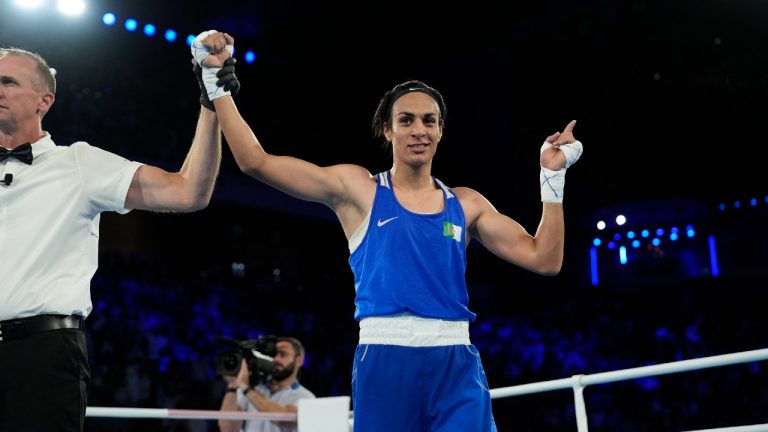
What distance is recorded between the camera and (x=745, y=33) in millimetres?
11672

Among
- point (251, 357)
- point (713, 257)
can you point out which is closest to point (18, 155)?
→ point (251, 357)

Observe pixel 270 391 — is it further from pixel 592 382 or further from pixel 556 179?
pixel 556 179

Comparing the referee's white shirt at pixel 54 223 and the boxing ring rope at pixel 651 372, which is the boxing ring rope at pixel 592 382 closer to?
the boxing ring rope at pixel 651 372

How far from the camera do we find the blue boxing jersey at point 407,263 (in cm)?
218

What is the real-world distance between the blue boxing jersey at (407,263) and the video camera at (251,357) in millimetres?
2533

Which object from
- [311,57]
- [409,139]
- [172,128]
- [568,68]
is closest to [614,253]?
[568,68]

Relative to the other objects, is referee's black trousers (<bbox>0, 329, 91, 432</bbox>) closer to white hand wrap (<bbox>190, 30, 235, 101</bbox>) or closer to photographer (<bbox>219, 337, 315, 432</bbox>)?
white hand wrap (<bbox>190, 30, 235, 101</bbox>)

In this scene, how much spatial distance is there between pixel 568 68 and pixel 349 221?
443 inches

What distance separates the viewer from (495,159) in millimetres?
13953

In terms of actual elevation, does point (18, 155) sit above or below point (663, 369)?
above

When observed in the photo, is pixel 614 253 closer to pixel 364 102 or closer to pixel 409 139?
pixel 364 102

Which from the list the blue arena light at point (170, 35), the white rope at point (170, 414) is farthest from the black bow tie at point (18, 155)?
the blue arena light at point (170, 35)

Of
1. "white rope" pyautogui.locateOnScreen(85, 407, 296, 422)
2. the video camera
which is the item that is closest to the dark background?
the video camera

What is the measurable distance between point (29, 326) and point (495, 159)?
12390mm
